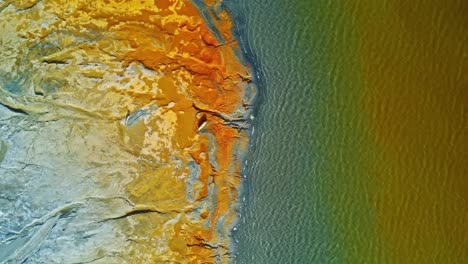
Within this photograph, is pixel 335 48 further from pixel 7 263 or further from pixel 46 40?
pixel 7 263

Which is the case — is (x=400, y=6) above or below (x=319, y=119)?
above

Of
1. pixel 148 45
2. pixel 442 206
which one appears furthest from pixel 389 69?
pixel 148 45

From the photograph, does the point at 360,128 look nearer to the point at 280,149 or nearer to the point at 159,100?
the point at 280,149

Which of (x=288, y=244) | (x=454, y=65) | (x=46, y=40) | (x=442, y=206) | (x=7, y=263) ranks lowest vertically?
(x=7, y=263)

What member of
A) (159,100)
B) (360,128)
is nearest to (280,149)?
(360,128)

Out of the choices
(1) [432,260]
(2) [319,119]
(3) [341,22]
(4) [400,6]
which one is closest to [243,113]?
(2) [319,119]

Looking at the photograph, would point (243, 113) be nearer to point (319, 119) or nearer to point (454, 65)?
point (319, 119)
